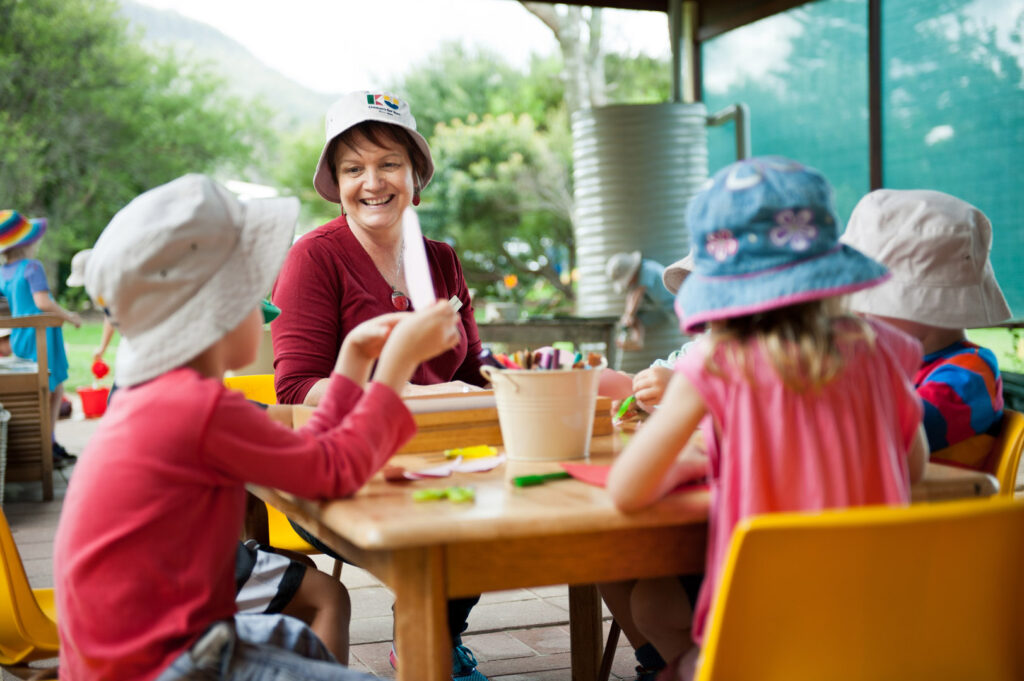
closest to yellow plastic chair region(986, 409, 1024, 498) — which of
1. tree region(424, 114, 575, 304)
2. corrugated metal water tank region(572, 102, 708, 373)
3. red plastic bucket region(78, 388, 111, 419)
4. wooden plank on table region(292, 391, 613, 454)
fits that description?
wooden plank on table region(292, 391, 613, 454)

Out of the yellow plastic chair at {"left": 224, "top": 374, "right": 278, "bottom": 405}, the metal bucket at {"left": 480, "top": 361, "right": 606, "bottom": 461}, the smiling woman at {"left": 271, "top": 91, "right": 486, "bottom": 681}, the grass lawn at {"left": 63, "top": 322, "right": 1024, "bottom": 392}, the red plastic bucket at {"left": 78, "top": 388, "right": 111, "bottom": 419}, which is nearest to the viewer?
the metal bucket at {"left": 480, "top": 361, "right": 606, "bottom": 461}

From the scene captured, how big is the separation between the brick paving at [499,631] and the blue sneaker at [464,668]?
0.68ft

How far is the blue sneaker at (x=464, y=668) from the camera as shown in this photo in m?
2.29

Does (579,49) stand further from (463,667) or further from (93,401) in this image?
(463,667)

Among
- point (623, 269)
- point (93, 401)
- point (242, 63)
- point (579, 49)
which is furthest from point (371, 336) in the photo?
point (242, 63)

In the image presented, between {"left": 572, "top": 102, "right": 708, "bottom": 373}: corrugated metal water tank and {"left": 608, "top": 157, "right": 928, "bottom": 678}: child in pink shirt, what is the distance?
4.78 m

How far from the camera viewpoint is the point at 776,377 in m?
1.20

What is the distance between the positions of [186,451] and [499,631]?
1.89 meters

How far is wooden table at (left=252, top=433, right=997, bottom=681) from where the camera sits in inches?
45.6

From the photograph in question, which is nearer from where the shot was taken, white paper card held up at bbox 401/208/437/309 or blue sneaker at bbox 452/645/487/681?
white paper card held up at bbox 401/208/437/309

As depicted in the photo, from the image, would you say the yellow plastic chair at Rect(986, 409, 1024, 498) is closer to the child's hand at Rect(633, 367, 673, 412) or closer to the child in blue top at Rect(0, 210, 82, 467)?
the child's hand at Rect(633, 367, 673, 412)

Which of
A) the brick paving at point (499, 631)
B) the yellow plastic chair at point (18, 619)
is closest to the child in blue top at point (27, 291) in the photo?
the brick paving at point (499, 631)

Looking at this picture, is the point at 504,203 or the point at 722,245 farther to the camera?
the point at 504,203

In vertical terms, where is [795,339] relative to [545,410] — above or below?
above
